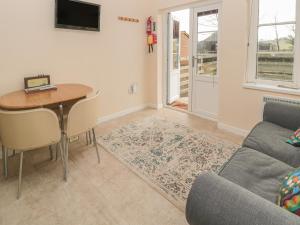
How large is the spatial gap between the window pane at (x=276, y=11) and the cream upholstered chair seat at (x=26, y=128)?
9.27 feet

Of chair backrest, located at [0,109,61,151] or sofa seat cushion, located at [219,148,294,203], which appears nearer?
sofa seat cushion, located at [219,148,294,203]

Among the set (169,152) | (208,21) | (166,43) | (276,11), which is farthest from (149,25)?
(169,152)

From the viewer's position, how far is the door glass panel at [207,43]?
352 centimetres

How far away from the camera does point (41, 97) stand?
2.31m

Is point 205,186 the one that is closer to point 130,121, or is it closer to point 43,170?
point 43,170

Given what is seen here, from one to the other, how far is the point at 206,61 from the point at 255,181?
8.93 feet

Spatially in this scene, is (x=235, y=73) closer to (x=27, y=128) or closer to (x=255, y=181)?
(x=255, y=181)

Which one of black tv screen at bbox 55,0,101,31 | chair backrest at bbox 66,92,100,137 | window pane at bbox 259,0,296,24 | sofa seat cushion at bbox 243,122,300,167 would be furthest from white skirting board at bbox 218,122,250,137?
black tv screen at bbox 55,0,101,31

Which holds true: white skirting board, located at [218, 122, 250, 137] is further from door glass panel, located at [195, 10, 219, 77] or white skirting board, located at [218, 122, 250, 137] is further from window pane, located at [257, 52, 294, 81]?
door glass panel, located at [195, 10, 219, 77]

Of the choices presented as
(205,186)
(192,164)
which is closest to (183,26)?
(192,164)

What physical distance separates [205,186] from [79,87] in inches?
87.4

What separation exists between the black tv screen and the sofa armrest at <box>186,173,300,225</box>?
9.01ft

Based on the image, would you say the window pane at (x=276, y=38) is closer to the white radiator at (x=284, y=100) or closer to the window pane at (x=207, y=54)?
the white radiator at (x=284, y=100)

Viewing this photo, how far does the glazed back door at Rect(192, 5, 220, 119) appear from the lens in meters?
3.54
